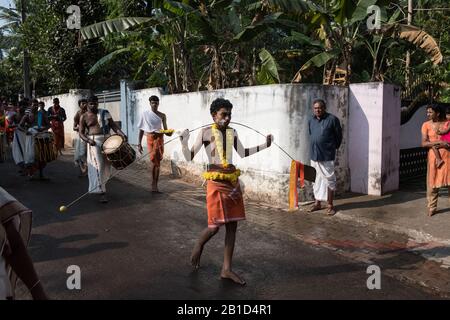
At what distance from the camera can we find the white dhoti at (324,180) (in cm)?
698

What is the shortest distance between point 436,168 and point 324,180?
5.27 feet

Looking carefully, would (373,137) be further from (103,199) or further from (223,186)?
(103,199)

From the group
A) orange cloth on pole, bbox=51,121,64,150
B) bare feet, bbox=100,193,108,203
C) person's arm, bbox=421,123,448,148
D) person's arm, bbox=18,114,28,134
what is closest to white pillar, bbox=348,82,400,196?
person's arm, bbox=421,123,448,148

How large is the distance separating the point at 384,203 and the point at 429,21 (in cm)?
983

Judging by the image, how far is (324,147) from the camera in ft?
22.7

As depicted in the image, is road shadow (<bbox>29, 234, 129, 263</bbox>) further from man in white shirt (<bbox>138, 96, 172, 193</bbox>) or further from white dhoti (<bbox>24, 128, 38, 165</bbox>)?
white dhoti (<bbox>24, 128, 38, 165</bbox>)

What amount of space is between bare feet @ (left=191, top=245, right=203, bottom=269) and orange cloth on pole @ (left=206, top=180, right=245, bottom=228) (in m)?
0.35

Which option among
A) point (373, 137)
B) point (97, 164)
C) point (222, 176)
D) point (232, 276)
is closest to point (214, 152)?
point (222, 176)

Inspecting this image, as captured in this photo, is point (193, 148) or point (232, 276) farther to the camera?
point (193, 148)

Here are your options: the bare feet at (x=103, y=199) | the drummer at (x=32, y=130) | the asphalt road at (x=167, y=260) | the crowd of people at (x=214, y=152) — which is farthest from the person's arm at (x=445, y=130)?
the drummer at (x=32, y=130)

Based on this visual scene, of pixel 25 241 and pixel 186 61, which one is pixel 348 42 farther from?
pixel 25 241

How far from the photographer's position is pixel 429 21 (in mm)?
14641

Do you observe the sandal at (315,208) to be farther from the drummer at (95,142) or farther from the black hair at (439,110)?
the drummer at (95,142)
